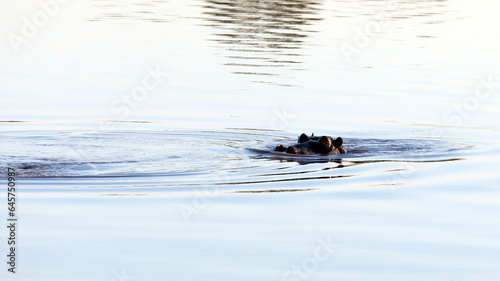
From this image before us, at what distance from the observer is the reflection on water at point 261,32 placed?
29469mm

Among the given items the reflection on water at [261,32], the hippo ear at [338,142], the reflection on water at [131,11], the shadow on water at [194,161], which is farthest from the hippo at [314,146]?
the reflection on water at [131,11]

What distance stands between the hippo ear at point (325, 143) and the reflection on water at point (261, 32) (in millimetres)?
8435

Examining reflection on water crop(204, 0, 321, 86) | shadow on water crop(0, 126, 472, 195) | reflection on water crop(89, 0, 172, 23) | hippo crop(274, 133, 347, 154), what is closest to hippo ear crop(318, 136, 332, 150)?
hippo crop(274, 133, 347, 154)

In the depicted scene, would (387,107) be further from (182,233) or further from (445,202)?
(182,233)

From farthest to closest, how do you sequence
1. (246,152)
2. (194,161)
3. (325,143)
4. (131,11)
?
(131,11), (246,152), (325,143), (194,161)

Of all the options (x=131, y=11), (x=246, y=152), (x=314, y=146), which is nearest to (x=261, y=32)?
(x=131, y=11)

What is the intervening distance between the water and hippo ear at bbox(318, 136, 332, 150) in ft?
0.76

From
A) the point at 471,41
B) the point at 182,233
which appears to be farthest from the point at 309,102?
the point at 471,41

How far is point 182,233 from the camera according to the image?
12.1m

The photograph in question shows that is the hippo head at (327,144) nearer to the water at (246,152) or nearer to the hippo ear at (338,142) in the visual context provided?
the hippo ear at (338,142)

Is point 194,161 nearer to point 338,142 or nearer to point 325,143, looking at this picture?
point 325,143

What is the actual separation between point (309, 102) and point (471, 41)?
1502cm

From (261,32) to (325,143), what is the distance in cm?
2032

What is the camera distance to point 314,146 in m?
17.7
